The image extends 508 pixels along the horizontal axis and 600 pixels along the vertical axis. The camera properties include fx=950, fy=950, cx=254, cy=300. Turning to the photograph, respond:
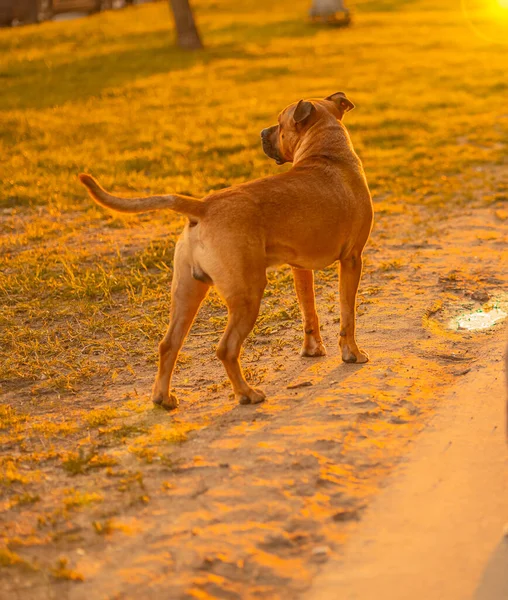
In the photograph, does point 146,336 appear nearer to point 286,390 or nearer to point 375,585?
point 286,390

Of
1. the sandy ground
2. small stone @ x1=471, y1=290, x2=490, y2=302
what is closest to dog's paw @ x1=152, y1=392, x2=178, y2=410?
the sandy ground

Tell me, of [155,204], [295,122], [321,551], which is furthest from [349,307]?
[321,551]

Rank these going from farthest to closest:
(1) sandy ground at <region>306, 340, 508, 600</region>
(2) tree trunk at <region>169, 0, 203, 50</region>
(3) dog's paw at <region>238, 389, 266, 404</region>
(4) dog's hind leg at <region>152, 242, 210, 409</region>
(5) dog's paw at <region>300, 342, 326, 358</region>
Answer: (2) tree trunk at <region>169, 0, 203, 50</region>
(5) dog's paw at <region>300, 342, 326, 358</region>
(3) dog's paw at <region>238, 389, 266, 404</region>
(4) dog's hind leg at <region>152, 242, 210, 409</region>
(1) sandy ground at <region>306, 340, 508, 600</region>

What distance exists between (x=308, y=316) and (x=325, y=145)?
1.13 metres

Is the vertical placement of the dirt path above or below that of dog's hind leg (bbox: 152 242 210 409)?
below

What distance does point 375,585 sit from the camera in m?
3.68

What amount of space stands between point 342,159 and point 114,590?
3.40 metres

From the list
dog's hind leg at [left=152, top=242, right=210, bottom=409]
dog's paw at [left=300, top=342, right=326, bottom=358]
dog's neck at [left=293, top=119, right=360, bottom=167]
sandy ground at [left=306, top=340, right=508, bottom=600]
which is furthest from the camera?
dog's paw at [left=300, top=342, right=326, bottom=358]

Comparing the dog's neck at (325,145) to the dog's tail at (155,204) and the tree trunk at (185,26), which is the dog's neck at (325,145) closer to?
the dog's tail at (155,204)

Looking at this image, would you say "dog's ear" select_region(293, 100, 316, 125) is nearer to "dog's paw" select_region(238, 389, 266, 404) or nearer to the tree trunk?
"dog's paw" select_region(238, 389, 266, 404)

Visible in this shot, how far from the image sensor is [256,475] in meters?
4.53

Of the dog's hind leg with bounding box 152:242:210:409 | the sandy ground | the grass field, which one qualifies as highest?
the dog's hind leg with bounding box 152:242:210:409

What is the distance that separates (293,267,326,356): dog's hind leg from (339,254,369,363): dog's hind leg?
257mm

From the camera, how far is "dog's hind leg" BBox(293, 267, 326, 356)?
246 inches
